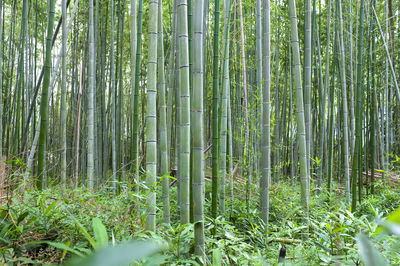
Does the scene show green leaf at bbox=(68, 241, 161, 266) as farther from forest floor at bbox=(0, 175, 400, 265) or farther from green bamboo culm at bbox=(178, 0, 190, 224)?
green bamboo culm at bbox=(178, 0, 190, 224)

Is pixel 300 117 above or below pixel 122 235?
above

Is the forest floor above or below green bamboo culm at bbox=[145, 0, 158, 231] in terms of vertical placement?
below

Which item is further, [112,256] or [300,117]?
[300,117]

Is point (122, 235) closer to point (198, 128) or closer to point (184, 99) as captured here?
point (198, 128)

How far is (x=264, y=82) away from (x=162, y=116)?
0.89m

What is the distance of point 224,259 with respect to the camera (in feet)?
5.62

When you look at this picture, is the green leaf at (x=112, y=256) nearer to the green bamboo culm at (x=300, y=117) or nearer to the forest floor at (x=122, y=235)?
the forest floor at (x=122, y=235)

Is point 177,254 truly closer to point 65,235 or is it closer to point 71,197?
point 65,235

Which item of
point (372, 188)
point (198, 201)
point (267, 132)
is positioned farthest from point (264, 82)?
point (372, 188)

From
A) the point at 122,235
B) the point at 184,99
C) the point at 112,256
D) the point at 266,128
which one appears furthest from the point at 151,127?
the point at 112,256

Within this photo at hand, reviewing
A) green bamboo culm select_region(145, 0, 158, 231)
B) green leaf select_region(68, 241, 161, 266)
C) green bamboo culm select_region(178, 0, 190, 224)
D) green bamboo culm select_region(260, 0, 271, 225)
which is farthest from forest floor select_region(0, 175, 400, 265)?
green leaf select_region(68, 241, 161, 266)

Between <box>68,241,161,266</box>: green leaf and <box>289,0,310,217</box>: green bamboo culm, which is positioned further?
<box>289,0,310,217</box>: green bamboo culm

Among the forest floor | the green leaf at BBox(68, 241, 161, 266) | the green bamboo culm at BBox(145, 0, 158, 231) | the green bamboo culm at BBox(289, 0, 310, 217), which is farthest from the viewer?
the green bamboo culm at BBox(289, 0, 310, 217)

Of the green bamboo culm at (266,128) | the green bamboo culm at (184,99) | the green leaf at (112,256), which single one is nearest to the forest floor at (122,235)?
the green bamboo culm at (184,99)
